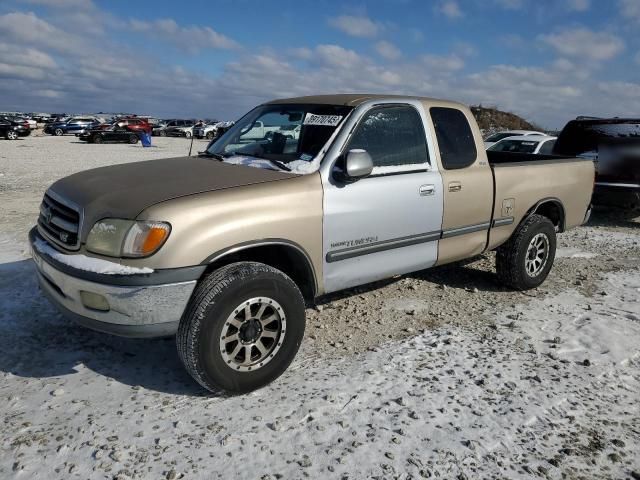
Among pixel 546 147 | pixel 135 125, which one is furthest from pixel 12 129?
pixel 546 147

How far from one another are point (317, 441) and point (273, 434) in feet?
0.82

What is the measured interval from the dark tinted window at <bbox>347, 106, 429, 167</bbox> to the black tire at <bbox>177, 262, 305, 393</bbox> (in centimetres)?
122

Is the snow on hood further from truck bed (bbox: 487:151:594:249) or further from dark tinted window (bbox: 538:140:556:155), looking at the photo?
dark tinted window (bbox: 538:140:556:155)

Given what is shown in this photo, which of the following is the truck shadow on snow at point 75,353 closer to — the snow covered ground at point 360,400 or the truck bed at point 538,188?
the snow covered ground at point 360,400

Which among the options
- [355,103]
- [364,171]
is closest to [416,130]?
[355,103]

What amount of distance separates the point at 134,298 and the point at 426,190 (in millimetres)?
2341

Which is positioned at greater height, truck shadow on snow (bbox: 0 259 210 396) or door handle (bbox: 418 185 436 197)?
door handle (bbox: 418 185 436 197)

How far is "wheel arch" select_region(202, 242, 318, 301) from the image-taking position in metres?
3.12

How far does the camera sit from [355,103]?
3.93 m

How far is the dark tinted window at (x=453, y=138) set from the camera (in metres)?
4.31

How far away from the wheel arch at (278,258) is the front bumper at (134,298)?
0.22 metres

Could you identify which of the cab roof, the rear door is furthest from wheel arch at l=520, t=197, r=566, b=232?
the cab roof

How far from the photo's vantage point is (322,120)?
12.9 ft

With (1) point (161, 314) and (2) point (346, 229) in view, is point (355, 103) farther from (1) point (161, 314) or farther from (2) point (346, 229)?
(1) point (161, 314)
